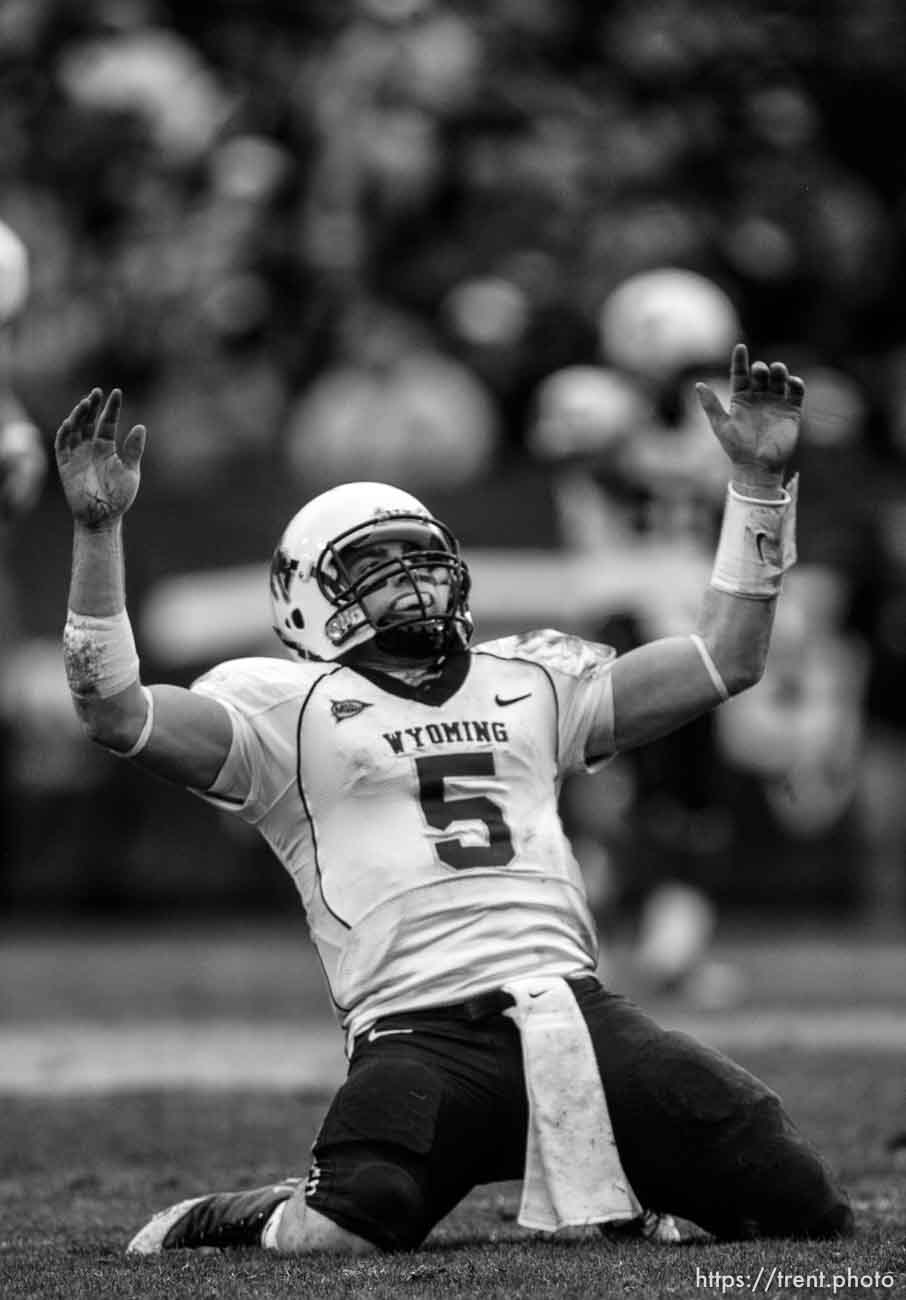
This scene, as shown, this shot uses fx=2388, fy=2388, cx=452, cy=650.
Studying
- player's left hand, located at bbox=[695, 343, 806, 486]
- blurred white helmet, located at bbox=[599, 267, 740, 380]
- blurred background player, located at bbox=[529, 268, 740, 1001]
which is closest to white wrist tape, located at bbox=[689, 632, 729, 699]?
Result: player's left hand, located at bbox=[695, 343, 806, 486]

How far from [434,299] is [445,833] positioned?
7.84m

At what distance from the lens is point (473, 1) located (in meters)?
12.5

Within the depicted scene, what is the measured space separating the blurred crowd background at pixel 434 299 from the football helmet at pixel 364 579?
192 inches

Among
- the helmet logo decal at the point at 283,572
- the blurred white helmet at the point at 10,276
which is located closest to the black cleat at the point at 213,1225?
the helmet logo decal at the point at 283,572

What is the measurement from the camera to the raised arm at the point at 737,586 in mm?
3906

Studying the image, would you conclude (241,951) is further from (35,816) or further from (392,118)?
(392,118)

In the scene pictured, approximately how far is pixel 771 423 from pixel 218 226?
7.93 meters

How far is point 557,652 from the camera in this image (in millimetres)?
3992

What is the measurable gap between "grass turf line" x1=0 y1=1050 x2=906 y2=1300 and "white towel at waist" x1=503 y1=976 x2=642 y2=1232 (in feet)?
0.21

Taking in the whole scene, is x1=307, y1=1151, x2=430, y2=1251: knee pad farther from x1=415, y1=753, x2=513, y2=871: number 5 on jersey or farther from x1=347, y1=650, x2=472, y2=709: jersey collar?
x1=347, y1=650, x2=472, y2=709: jersey collar

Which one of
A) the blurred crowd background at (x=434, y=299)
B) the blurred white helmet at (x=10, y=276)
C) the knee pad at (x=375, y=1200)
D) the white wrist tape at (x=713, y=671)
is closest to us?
the knee pad at (x=375, y=1200)

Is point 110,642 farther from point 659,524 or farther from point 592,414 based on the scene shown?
point 659,524

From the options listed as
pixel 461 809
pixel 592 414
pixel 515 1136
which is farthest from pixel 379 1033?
pixel 592 414

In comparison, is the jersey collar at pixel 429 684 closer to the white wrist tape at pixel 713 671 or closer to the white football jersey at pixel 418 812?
the white football jersey at pixel 418 812
